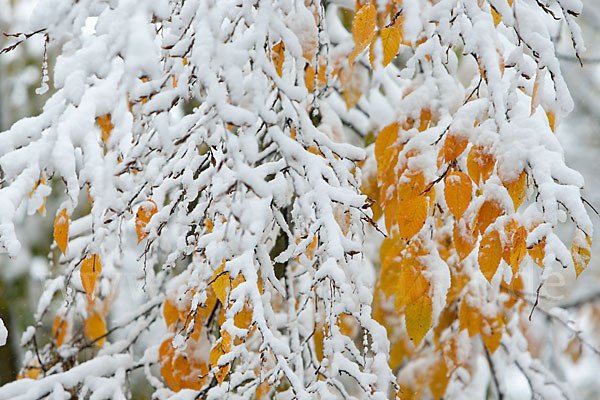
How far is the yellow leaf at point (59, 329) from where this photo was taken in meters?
2.06

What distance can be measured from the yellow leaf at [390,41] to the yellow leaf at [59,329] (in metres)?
1.55

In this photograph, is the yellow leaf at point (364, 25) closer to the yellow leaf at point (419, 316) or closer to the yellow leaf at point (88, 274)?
the yellow leaf at point (419, 316)

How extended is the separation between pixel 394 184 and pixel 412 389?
91 cm

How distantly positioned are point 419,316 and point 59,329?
4.81 feet

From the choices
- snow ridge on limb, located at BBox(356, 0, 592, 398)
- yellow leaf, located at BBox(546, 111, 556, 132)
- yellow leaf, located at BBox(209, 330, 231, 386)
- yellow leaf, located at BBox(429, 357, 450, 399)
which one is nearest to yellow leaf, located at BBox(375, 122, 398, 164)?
snow ridge on limb, located at BBox(356, 0, 592, 398)

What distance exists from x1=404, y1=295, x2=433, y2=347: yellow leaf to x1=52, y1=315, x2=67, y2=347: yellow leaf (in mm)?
1358

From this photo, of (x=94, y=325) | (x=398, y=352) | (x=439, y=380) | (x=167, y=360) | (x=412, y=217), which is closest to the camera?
(x=412, y=217)

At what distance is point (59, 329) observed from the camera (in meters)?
2.11

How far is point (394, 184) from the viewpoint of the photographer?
1.32 metres

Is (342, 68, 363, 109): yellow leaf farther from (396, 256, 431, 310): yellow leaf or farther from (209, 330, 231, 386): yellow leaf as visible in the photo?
(209, 330, 231, 386): yellow leaf

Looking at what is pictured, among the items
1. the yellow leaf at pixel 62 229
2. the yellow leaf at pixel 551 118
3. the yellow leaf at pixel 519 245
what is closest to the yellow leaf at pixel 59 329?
the yellow leaf at pixel 62 229

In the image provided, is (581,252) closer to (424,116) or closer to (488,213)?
(488,213)

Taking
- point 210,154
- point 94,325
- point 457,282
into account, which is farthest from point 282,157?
point 94,325

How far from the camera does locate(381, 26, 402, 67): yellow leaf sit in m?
1.17
